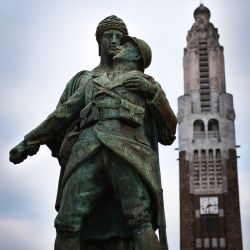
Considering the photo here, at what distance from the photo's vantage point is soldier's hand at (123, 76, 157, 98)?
3.96 meters

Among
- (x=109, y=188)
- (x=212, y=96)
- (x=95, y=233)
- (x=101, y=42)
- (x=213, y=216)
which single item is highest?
(x=212, y=96)

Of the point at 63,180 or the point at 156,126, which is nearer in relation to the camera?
the point at 63,180

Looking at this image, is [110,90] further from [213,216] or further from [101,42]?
[213,216]

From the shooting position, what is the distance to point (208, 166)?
48.9 metres

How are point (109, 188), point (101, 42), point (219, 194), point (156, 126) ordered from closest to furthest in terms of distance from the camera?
1. point (109, 188)
2. point (156, 126)
3. point (101, 42)
4. point (219, 194)

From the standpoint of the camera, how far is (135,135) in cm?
392

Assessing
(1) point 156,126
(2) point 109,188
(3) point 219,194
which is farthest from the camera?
(3) point 219,194

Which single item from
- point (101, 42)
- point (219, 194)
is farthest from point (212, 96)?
point (101, 42)

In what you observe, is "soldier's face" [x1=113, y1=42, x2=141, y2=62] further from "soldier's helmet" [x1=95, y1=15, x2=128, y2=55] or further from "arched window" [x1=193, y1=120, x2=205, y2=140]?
"arched window" [x1=193, y1=120, x2=205, y2=140]

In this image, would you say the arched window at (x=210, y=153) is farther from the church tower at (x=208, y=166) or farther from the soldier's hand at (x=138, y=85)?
the soldier's hand at (x=138, y=85)

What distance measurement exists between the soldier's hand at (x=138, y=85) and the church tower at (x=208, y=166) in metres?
44.3

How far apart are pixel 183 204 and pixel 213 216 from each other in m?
2.47

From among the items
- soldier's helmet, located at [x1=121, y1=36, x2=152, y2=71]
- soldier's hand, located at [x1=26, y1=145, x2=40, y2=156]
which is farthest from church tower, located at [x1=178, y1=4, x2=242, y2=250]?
soldier's hand, located at [x1=26, y1=145, x2=40, y2=156]

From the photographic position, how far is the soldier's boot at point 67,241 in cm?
365
